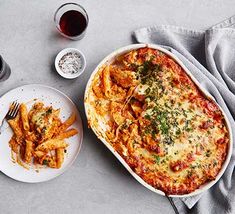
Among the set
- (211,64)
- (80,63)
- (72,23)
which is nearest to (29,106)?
(80,63)

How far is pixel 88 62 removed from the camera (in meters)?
2.92

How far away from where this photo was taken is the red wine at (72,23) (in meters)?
2.83

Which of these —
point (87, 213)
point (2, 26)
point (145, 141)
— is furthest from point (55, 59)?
point (87, 213)

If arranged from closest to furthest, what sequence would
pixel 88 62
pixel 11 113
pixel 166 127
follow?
pixel 166 127
pixel 11 113
pixel 88 62

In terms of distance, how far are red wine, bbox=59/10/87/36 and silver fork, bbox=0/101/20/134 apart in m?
0.58

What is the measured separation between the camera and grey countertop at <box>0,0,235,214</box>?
2875 mm

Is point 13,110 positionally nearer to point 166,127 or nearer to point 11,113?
point 11,113

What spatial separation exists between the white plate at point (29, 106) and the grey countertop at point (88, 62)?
8cm

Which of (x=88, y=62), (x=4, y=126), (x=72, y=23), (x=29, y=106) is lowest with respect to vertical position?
(x=4, y=126)

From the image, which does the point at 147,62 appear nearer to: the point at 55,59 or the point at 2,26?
the point at 55,59

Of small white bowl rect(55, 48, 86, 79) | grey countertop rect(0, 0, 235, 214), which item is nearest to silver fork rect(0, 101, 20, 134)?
grey countertop rect(0, 0, 235, 214)

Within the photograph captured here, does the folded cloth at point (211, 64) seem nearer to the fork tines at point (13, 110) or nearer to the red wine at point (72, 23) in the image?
the red wine at point (72, 23)

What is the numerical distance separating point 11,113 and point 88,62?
0.62 meters

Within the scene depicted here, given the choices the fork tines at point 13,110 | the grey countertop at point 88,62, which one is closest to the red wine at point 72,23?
the grey countertop at point 88,62
